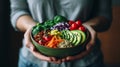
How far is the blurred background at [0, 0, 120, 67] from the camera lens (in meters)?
1.44

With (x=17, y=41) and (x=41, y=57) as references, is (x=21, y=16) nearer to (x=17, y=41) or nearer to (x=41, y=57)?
(x=41, y=57)

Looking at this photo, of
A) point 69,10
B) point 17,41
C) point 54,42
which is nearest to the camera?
point 54,42

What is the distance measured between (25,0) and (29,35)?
15cm

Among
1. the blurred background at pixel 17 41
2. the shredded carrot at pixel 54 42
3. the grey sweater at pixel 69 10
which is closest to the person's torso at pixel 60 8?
the grey sweater at pixel 69 10

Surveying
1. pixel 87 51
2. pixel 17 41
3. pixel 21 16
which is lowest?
pixel 17 41

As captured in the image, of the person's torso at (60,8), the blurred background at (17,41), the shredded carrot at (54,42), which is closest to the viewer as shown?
the shredded carrot at (54,42)

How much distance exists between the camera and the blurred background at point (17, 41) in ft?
4.73

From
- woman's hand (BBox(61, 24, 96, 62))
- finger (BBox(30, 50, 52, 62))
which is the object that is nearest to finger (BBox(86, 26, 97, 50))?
woman's hand (BBox(61, 24, 96, 62))

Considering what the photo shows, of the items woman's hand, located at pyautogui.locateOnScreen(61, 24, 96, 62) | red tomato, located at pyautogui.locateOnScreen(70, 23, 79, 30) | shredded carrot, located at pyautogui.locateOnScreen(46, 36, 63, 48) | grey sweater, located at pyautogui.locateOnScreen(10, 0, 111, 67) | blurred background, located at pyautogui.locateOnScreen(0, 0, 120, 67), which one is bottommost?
blurred background, located at pyautogui.locateOnScreen(0, 0, 120, 67)

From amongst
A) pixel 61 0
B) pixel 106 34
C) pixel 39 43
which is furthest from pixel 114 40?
pixel 39 43

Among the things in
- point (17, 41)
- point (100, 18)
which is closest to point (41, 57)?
point (100, 18)

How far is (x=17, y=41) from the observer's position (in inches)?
61.3

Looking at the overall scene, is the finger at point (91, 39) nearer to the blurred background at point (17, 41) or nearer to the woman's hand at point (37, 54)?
the woman's hand at point (37, 54)

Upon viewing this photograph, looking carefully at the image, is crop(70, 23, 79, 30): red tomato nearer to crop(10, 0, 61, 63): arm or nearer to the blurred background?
crop(10, 0, 61, 63): arm
